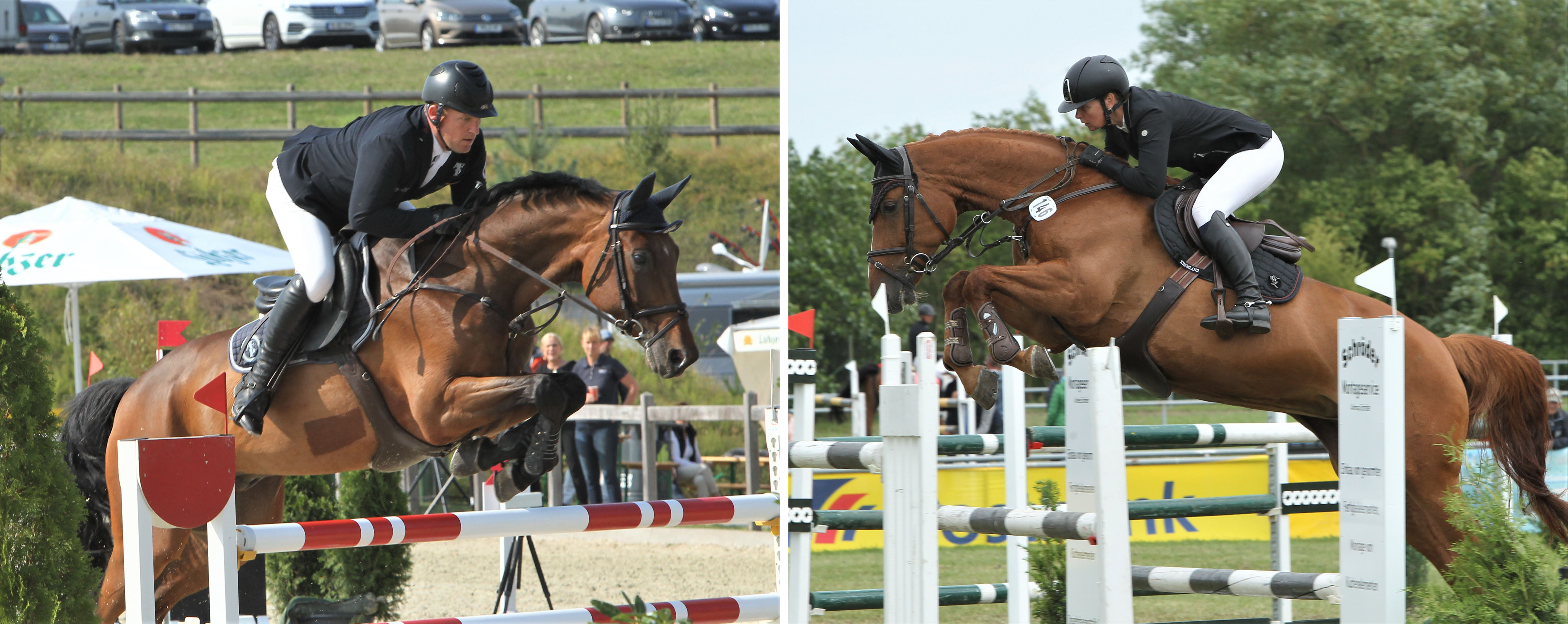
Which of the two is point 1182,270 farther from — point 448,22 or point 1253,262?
point 448,22

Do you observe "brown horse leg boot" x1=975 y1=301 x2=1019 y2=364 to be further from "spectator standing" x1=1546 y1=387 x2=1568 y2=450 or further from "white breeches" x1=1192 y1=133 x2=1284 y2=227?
"spectator standing" x1=1546 y1=387 x2=1568 y2=450

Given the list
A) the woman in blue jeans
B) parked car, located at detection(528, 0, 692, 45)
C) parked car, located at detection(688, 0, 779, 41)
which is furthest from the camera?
parked car, located at detection(528, 0, 692, 45)

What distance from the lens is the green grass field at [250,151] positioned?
13727 millimetres

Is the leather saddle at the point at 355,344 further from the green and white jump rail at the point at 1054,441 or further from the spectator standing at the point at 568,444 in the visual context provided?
the spectator standing at the point at 568,444

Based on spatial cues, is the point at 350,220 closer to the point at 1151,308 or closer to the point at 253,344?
the point at 253,344

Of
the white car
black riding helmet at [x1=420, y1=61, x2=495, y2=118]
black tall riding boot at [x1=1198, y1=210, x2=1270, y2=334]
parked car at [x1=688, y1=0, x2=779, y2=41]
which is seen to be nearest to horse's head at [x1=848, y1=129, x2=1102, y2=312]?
black tall riding boot at [x1=1198, y1=210, x2=1270, y2=334]

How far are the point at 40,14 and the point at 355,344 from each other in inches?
830

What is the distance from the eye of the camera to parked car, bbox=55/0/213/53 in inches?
771

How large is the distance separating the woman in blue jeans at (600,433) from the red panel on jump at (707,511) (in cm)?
395

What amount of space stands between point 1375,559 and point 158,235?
6501 mm

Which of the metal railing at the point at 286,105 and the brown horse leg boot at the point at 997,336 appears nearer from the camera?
the brown horse leg boot at the point at 997,336

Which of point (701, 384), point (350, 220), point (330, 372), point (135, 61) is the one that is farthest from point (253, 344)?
point (135, 61)

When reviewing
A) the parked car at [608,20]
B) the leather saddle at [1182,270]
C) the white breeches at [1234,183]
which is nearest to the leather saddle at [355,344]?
the leather saddle at [1182,270]

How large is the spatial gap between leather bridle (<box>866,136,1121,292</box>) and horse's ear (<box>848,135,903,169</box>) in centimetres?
1
